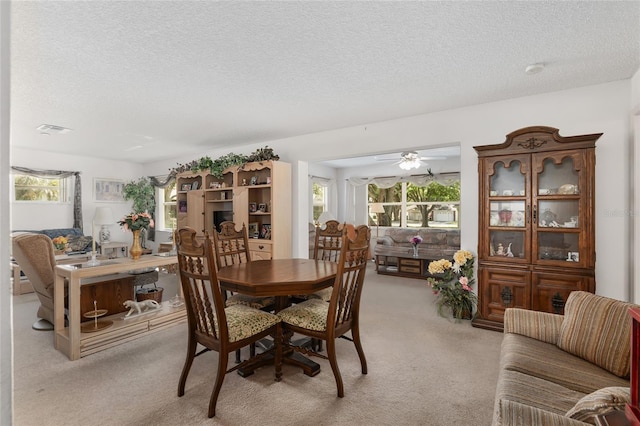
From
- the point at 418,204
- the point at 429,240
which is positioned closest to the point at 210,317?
the point at 429,240

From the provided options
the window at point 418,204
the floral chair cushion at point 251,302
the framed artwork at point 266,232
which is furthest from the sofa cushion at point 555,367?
the window at point 418,204

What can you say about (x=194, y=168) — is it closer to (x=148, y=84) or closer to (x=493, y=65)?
(x=148, y=84)

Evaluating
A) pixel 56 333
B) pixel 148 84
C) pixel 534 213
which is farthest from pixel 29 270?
pixel 534 213

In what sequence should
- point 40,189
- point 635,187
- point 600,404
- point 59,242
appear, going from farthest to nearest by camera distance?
point 40,189, point 59,242, point 635,187, point 600,404

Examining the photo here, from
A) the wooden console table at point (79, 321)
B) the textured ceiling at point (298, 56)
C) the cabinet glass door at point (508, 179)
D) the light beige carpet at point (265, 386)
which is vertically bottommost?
the light beige carpet at point (265, 386)

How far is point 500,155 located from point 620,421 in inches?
115

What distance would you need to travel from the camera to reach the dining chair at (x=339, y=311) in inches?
84.0

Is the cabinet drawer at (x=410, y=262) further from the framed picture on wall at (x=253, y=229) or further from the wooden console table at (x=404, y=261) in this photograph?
the framed picture on wall at (x=253, y=229)

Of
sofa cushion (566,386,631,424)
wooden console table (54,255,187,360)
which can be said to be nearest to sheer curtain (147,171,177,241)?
wooden console table (54,255,187,360)

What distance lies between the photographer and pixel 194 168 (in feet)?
19.6

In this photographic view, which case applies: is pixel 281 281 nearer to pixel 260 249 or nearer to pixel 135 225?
pixel 135 225

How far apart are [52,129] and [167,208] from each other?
348 centimetres

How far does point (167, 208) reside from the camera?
782 centimetres

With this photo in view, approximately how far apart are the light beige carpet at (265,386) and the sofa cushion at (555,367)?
0.48 metres
